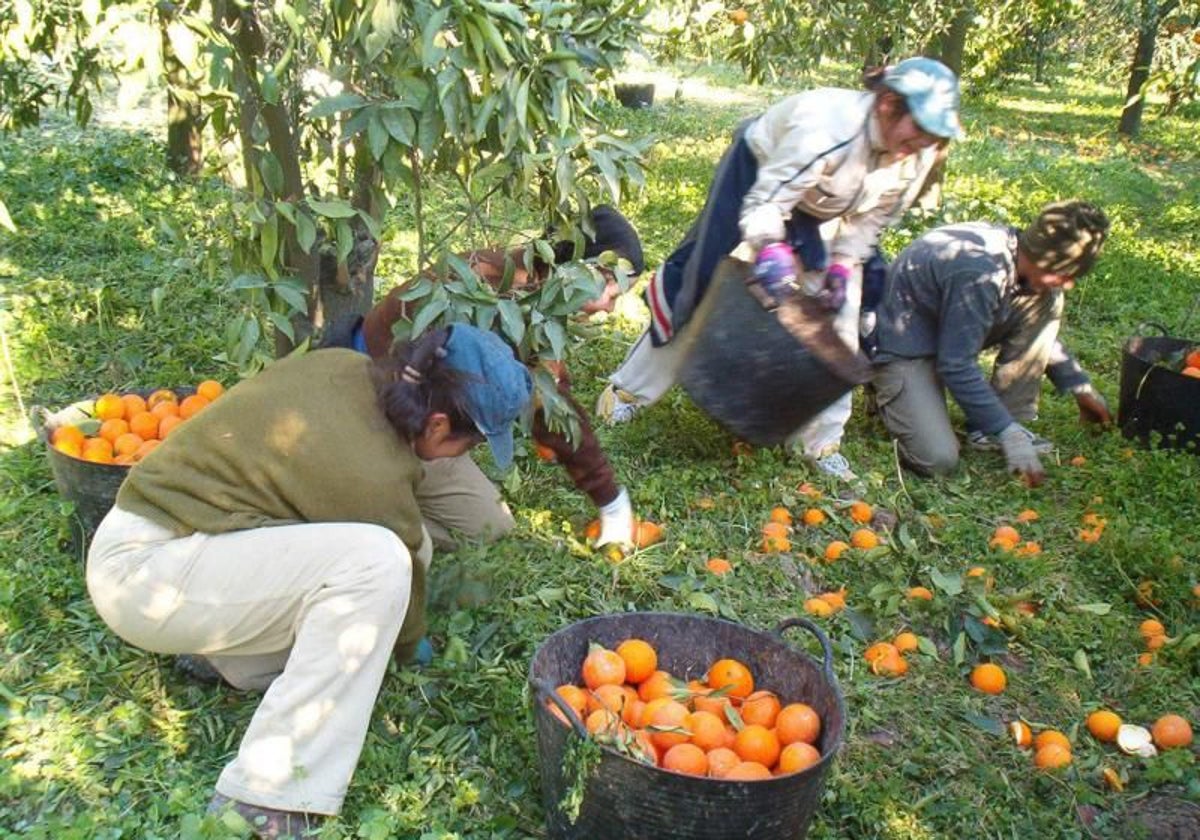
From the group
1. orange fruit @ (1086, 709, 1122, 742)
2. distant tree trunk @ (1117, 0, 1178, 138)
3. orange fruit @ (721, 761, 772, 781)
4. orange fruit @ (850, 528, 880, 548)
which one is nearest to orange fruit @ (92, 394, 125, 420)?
orange fruit @ (721, 761, 772, 781)

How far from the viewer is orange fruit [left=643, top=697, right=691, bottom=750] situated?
7.87 feet

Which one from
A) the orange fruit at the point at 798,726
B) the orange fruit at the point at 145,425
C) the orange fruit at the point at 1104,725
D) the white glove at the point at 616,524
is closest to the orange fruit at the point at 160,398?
the orange fruit at the point at 145,425

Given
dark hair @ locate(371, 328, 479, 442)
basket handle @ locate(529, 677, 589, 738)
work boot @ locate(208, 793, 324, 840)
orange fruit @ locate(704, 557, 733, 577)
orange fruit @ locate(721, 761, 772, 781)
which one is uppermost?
dark hair @ locate(371, 328, 479, 442)

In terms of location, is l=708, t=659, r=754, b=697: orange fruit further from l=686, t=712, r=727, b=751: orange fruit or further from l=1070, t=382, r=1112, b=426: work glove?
l=1070, t=382, r=1112, b=426: work glove

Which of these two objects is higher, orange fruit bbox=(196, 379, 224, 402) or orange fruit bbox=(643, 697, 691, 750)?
orange fruit bbox=(196, 379, 224, 402)

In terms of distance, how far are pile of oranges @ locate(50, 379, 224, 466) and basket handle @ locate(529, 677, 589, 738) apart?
1431 mm

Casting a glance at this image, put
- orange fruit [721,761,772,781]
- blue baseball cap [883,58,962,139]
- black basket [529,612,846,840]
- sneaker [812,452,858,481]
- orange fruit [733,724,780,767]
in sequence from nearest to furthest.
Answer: black basket [529,612,846,840] → orange fruit [721,761,772,781] → orange fruit [733,724,780,767] → blue baseball cap [883,58,962,139] → sneaker [812,452,858,481]

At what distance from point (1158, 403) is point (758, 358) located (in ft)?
6.28

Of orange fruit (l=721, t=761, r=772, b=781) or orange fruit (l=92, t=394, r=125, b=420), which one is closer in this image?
orange fruit (l=721, t=761, r=772, b=781)

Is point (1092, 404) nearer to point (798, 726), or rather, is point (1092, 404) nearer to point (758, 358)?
point (758, 358)

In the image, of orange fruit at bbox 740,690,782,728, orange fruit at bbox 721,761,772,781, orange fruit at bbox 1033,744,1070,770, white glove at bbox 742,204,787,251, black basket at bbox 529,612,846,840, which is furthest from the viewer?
white glove at bbox 742,204,787,251

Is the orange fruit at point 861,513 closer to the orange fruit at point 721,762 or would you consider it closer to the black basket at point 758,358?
the black basket at point 758,358

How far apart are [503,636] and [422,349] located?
98cm

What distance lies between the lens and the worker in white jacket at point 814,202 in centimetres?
343
